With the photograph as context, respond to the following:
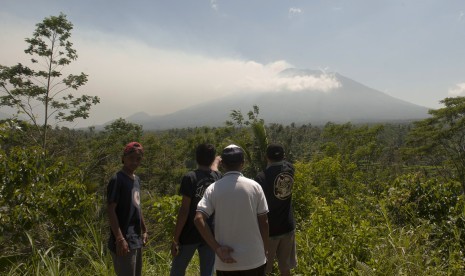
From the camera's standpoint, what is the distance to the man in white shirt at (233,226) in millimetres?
2172

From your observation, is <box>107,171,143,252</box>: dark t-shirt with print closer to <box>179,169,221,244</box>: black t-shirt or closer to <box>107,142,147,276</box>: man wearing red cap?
<box>107,142,147,276</box>: man wearing red cap

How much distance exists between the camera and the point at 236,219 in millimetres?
2180

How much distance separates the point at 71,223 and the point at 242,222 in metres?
2.33

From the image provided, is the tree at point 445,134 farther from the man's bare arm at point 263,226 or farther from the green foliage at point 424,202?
the man's bare arm at point 263,226

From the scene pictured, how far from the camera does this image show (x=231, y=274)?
7.21 ft

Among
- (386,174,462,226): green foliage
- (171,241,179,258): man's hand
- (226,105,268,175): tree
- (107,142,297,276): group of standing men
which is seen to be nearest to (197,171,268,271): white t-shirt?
(107,142,297,276): group of standing men

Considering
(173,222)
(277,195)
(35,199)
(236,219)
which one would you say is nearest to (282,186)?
(277,195)

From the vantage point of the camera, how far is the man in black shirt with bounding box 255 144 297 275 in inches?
126

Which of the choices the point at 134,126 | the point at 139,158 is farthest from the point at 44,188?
the point at 134,126

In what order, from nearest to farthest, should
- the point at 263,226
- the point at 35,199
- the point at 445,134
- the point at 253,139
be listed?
the point at 263,226 → the point at 35,199 → the point at 253,139 → the point at 445,134

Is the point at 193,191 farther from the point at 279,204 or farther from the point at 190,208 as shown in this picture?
the point at 279,204

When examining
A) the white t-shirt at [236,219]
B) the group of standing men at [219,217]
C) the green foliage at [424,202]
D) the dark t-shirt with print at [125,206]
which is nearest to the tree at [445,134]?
the green foliage at [424,202]

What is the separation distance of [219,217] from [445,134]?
2515cm

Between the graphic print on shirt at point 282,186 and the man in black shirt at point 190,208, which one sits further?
the graphic print on shirt at point 282,186
